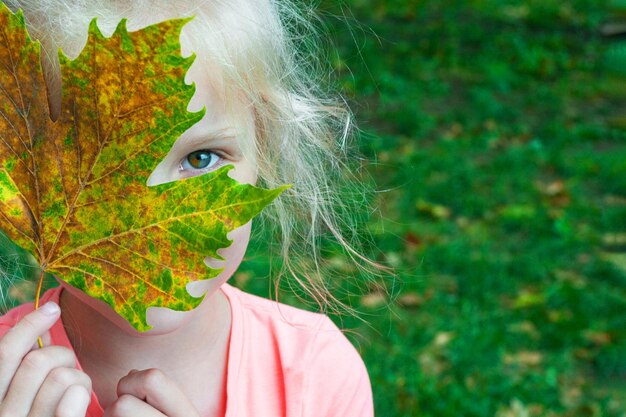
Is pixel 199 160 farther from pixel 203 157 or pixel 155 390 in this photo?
pixel 155 390

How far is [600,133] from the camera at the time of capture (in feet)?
15.8

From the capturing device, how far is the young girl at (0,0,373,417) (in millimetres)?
1101

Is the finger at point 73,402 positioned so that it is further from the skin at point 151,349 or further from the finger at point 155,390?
the finger at point 155,390

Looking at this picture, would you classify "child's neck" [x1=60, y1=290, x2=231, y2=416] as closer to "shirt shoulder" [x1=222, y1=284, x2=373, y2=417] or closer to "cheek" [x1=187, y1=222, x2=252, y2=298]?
"shirt shoulder" [x1=222, y1=284, x2=373, y2=417]

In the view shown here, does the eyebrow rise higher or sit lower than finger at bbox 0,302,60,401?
higher

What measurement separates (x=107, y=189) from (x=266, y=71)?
20.2 inches

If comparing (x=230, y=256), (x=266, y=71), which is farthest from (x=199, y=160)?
(x=266, y=71)

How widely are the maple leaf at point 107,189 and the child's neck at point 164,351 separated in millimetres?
474

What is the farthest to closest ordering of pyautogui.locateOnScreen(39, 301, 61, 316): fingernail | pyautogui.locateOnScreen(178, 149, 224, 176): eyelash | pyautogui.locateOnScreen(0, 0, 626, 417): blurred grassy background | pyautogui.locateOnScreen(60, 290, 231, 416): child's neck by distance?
1. pyautogui.locateOnScreen(0, 0, 626, 417): blurred grassy background
2. pyautogui.locateOnScreen(60, 290, 231, 416): child's neck
3. pyautogui.locateOnScreen(178, 149, 224, 176): eyelash
4. pyautogui.locateOnScreen(39, 301, 61, 316): fingernail

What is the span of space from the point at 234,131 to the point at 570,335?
229 cm

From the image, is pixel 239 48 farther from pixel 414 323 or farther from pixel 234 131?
pixel 414 323

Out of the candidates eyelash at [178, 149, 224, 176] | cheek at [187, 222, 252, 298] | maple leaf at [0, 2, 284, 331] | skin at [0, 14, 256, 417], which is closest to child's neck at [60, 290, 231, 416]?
skin at [0, 14, 256, 417]

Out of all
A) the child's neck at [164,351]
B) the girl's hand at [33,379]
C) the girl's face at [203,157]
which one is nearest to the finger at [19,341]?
the girl's hand at [33,379]

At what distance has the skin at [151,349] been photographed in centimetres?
105
